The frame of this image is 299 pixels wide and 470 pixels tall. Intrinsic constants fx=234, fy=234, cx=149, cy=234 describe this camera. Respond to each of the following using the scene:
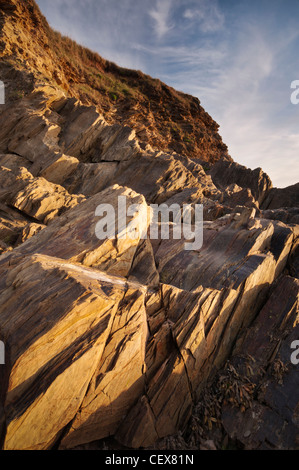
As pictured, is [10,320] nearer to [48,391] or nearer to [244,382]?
[48,391]

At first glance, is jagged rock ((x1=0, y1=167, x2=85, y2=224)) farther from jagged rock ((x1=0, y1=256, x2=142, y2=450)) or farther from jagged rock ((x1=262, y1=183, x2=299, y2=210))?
jagged rock ((x1=262, y1=183, x2=299, y2=210))

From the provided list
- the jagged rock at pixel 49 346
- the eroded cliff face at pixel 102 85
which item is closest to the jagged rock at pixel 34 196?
the jagged rock at pixel 49 346

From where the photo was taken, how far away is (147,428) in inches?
286

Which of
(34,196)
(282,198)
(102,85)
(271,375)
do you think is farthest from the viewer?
(102,85)

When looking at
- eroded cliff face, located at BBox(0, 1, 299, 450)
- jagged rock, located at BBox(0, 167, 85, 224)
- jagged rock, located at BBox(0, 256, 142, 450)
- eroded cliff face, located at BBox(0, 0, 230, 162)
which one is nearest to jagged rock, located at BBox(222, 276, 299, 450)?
eroded cliff face, located at BBox(0, 1, 299, 450)

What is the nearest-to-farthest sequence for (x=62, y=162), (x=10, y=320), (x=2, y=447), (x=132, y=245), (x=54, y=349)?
(x=2, y=447) < (x=54, y=349) < (x=10, y=320) < (x=132, y=245) < (x=62, y=162)

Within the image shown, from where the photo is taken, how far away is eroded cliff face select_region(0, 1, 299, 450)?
6.56 metres

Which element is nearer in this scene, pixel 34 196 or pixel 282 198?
pixel 34 196

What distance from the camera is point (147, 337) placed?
8531mm

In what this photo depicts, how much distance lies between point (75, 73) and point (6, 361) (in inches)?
2180

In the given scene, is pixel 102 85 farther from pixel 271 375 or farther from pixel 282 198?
pixel 271 375

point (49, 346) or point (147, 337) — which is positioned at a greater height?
point (49, 346)

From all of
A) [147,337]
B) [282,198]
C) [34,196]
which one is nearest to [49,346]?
[147,337]
